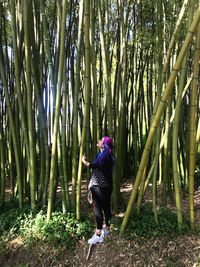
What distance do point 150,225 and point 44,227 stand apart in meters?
1.11

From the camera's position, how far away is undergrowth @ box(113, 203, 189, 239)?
2064 millimetres

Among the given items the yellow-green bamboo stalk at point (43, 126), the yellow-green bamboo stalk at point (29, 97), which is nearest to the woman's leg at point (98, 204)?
the yellow-green bamboo stalk at point (43, 126)

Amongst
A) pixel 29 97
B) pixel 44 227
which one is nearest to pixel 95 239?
pixel 44 227

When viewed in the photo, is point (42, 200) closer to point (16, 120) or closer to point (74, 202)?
point (74, 202)

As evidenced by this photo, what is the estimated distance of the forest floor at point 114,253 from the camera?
74.5 inches

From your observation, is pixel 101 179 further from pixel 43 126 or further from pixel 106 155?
pixel 43 126

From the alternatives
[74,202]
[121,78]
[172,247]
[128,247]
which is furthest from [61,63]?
[172,247]

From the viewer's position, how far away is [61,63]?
208 cm

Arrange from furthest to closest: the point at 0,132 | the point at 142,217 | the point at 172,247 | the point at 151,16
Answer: the point at 151,16, the point at 0,132, the point at 142,217, the point at 172,247

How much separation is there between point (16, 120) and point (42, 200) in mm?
1079

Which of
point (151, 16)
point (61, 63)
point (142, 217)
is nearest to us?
point (61, 63)

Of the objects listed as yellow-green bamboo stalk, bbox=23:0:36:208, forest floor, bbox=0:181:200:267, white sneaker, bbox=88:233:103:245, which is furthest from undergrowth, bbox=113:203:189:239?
yellow-green bamboo stalk, bbox=23:0:36:208

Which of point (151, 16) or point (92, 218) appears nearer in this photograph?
point (92, 218)

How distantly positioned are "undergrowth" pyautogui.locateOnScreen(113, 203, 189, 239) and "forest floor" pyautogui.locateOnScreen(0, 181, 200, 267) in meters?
0.05
